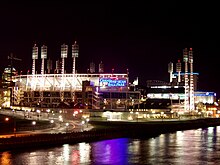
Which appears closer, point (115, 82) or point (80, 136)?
point (80, 136)

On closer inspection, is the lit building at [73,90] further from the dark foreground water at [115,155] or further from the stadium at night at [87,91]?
the dark foreground water at [115,155]

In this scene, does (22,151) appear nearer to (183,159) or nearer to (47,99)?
(183,159)

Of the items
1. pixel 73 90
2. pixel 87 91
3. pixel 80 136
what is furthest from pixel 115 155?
pixel 73 90

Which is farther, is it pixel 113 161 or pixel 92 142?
pixel 92 142

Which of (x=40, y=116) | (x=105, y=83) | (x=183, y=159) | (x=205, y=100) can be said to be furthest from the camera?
(x=205, y=100)

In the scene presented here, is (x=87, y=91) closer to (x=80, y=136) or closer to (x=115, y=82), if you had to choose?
(x=115, y=82)

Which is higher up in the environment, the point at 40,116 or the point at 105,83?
the point at 105,83

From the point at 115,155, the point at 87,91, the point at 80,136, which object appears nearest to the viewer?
the point at 115,155

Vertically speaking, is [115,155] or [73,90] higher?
[73,90]

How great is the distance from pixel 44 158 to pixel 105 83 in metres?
78.9

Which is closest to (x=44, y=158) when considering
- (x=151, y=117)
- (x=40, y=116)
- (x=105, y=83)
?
(x=40, y=116)

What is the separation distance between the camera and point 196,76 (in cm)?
17562

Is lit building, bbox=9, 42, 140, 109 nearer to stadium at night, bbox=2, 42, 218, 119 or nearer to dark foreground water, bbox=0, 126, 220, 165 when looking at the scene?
stadium at night, bbox=2, 42, 218, 119

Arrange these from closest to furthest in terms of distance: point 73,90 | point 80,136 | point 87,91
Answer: point 80,136 → point 87,91 → point 73,90
